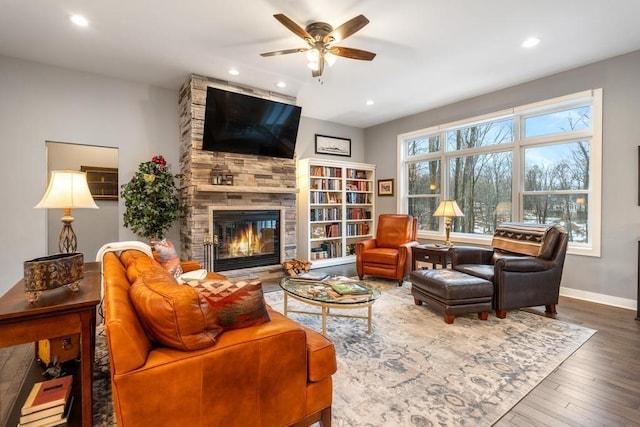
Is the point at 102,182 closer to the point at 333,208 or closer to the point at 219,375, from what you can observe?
the point at 333,208

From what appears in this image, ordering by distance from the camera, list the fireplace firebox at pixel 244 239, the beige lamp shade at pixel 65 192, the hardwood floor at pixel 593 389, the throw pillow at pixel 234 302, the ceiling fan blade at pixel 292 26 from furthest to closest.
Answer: the fireplace firebox at pixel 244 239 < the ceiling fan blade at pixel 292 26 < the beige lamp shade at pixel 65 192 < the hardwood floor at pixel 593 389 < the throw pillow at pixel 234 302

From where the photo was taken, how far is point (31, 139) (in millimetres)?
3639

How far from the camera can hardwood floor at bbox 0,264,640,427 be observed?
1680 mm

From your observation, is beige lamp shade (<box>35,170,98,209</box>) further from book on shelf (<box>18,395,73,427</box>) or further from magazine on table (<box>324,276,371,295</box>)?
magazine on table (<box>324,276,371,295</box>)

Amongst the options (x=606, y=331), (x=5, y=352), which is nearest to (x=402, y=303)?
(x=606, y=331)

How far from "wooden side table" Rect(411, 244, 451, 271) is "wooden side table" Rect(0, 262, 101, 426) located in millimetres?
3653

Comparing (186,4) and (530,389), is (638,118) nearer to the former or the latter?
(530,389)

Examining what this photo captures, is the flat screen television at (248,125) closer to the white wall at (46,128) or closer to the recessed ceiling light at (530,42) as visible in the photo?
the white wall at (46,128)

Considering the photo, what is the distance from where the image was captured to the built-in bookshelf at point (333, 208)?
548 cm

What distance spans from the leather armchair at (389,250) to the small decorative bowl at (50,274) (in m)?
3.52

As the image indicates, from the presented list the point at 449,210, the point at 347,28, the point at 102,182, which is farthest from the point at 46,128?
the point at 449,210

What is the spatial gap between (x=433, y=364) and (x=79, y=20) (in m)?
4.27

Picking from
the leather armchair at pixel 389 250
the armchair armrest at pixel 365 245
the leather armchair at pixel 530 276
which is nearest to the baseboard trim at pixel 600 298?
the leather armchair at pixel 530 276

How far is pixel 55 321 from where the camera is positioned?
4.47 ft
